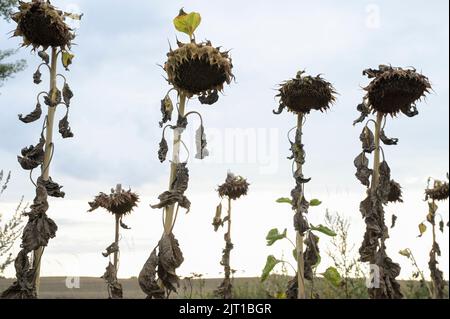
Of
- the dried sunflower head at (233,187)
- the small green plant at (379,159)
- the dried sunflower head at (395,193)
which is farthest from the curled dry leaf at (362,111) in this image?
the dried sunflower head at (233,187)

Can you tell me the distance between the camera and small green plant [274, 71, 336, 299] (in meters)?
5.80

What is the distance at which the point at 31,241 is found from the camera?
189 inches

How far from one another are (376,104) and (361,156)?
56 centimetres

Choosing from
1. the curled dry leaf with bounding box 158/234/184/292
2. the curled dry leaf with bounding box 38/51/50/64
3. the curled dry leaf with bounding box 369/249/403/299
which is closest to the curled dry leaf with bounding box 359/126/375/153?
the curled dry leaf with bounding box 369/249/403/299

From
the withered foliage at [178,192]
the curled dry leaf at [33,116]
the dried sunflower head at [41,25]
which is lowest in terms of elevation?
the withered foliage at [178,192]

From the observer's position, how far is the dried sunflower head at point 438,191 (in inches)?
403

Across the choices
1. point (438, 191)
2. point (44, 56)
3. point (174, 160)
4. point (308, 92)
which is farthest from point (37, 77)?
point (438, 191)

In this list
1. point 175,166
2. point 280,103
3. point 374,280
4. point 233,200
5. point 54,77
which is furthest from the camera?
point 233,200

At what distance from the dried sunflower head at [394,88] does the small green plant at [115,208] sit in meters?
3.09

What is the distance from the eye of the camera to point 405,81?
5457 millimetres

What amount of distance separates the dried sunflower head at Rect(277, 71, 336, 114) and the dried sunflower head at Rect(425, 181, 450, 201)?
5.20 meters

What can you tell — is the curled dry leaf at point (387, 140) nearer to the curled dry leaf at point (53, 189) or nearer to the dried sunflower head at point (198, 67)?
the dried sunflower head at point (198, 67)
